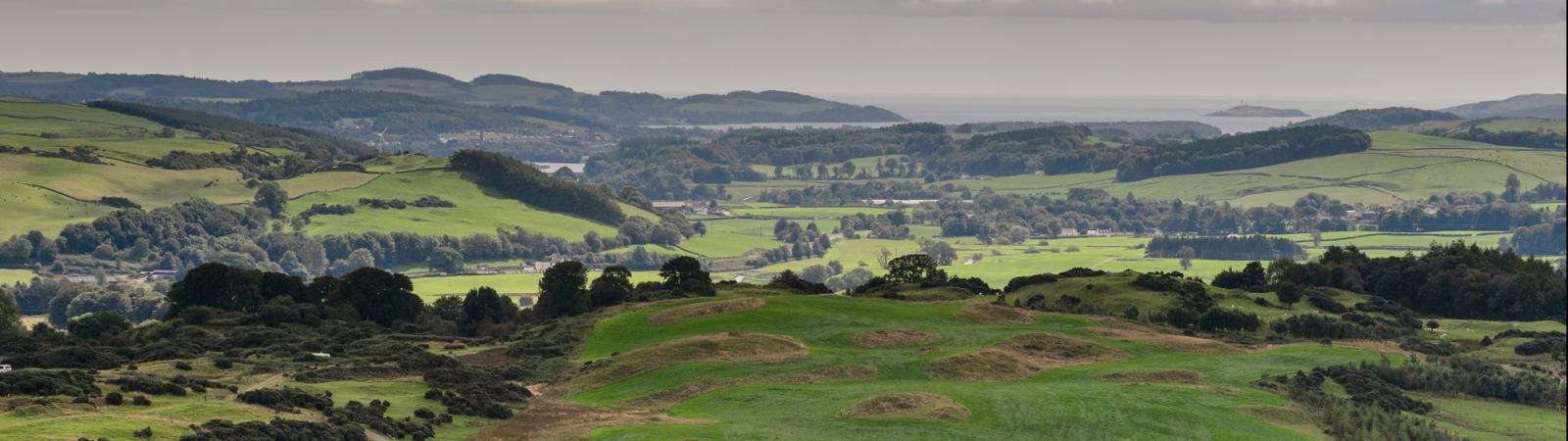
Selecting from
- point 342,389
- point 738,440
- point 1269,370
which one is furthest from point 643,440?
point 1269,370

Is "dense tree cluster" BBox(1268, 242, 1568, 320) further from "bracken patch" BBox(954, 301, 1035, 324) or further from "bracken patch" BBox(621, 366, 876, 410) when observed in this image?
"bracken patch" BBox(621, 366, 876, 410)

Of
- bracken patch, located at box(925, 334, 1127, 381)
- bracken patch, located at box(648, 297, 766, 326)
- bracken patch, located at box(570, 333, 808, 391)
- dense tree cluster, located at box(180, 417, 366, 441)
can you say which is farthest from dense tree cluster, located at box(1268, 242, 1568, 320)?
dense tree cluster, located at box(180, 417, 366, 441)

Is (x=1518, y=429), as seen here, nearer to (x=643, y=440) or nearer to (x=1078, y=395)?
(x=1078, y=395)

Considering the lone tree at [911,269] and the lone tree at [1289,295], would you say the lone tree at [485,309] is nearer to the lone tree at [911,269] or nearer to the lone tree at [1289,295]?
the lone tree at [911,269]

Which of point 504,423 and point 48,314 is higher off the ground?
point 504,423

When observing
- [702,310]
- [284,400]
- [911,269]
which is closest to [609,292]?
[702,310]

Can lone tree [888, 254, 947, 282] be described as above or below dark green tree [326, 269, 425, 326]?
below
